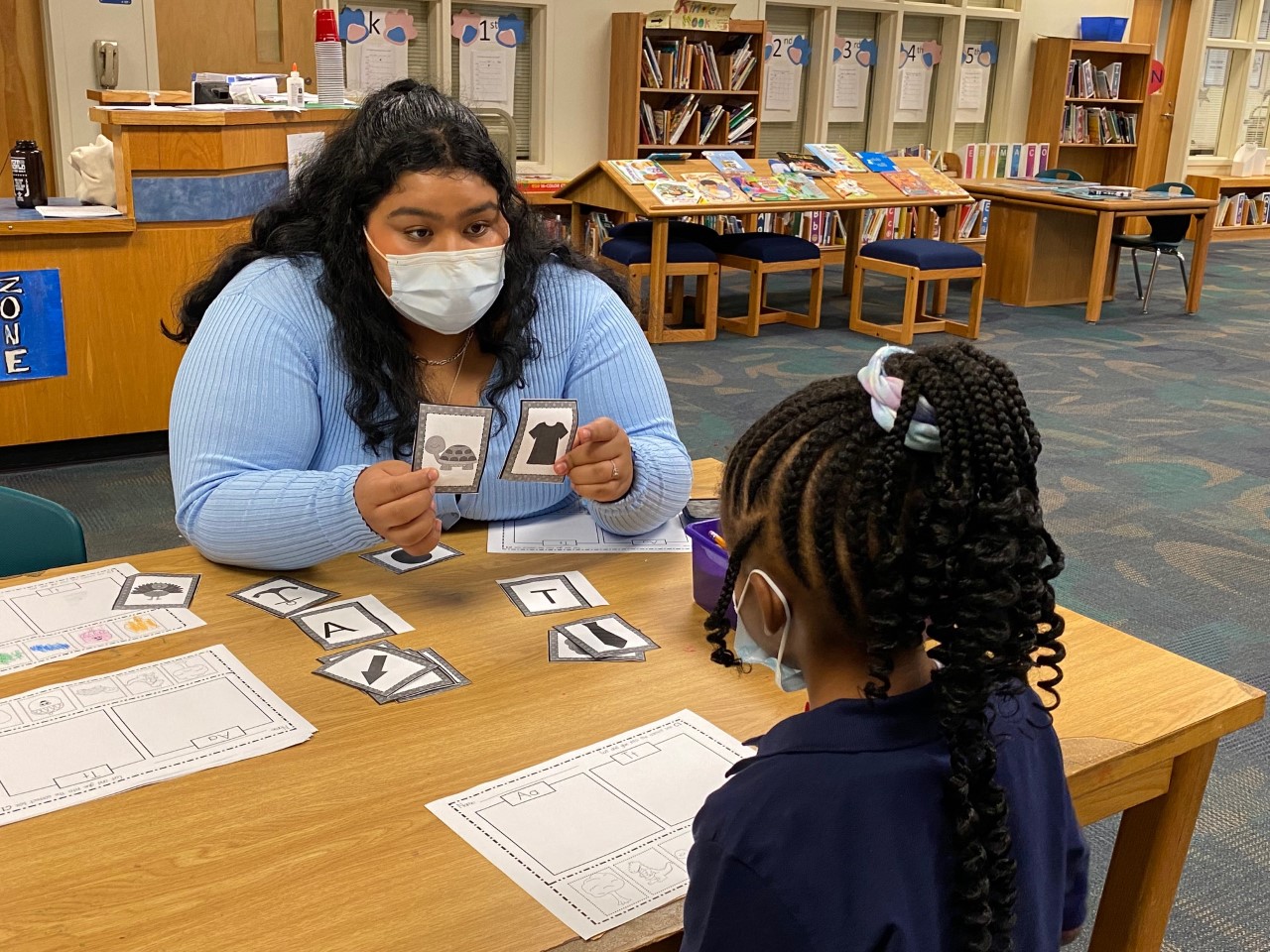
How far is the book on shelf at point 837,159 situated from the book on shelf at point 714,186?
0.81m

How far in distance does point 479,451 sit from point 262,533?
12.8 inches

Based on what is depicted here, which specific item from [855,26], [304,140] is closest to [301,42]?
[304,140]

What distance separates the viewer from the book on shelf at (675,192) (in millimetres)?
6438

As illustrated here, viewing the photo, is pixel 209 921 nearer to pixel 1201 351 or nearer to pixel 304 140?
pixel 304 140

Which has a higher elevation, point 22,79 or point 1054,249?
point 22,79

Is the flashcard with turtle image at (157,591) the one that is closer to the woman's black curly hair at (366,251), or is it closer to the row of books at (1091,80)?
the woman's black curly hair at (366,251)

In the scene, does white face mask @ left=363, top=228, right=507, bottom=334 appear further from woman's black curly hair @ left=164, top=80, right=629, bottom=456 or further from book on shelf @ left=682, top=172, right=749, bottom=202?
book on shelf @ left=682, top=172, right=749, bottom=202

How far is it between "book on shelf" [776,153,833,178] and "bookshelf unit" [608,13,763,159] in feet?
3.78

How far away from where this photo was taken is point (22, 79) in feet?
20.4

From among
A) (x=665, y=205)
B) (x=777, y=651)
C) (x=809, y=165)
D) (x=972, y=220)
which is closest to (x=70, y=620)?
(x=777, y=651)

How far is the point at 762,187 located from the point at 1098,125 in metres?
5.13

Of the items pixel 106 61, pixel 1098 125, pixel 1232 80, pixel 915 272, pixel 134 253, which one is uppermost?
pixel 1232 80

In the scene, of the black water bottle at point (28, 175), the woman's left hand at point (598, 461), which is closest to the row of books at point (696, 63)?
the black water bottle at point (28, 175)

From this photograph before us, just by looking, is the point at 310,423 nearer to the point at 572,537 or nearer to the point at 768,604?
the point at 572,537
